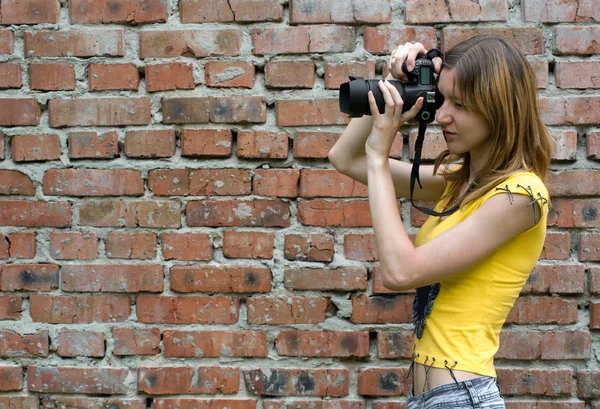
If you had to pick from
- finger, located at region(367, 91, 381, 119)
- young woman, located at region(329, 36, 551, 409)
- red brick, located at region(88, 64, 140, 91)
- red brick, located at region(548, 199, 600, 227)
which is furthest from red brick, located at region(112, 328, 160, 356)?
red brick, located at region(548, 199, 600, 227)

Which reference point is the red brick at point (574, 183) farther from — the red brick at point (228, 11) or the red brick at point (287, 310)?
the red brick at point (228, 11)

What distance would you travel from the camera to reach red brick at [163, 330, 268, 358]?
1.76 m

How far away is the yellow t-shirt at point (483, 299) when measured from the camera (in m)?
1.22

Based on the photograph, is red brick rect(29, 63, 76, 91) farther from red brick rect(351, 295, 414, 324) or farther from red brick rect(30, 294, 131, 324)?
red brick rect(351, 295, 414, 324)

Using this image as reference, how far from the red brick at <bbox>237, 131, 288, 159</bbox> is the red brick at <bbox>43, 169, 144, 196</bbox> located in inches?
11.2

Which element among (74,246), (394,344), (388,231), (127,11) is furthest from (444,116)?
(74,246)

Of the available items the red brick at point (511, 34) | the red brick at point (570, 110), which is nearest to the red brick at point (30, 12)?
the red brick at point (511, 34)

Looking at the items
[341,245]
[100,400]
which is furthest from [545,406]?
[100,400]

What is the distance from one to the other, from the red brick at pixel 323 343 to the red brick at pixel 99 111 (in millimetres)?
684

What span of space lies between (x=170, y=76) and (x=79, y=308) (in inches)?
26.0

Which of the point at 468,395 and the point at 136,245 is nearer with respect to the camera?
the point at 468,395

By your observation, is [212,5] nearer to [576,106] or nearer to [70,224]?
[70,224]

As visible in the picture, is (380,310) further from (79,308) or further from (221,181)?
(79,308)

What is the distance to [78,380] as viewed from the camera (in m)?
1.78
